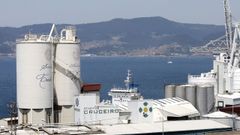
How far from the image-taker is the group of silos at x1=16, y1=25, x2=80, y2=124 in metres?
42.4

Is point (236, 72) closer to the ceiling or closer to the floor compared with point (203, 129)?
closer to the ceiling

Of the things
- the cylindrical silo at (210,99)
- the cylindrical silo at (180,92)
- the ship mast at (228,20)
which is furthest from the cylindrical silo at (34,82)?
the ship mast at (228,20)

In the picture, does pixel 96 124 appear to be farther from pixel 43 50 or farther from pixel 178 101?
pixel 178 101

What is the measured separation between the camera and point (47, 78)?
140ft

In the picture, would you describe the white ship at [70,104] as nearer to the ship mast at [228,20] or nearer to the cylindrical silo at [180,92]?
the cylindrical silo at [180,92]

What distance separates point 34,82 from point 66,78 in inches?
112

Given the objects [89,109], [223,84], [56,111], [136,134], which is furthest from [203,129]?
[223,84]

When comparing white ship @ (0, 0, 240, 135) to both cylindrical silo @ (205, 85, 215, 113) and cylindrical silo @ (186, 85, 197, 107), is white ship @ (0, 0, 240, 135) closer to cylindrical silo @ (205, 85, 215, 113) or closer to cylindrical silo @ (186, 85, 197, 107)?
cylindrical silo @ (186, 85, 197, 107)

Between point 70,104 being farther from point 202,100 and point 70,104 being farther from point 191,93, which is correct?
point 202,100

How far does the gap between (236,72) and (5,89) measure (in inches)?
2741

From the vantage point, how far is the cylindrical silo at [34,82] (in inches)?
1668

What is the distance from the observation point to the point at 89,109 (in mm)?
41594

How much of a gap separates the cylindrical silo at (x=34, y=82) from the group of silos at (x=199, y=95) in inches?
552

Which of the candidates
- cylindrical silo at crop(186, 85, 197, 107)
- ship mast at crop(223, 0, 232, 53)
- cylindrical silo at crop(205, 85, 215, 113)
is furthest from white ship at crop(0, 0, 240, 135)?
ship mast at crop(223, 0, 232, 53)
